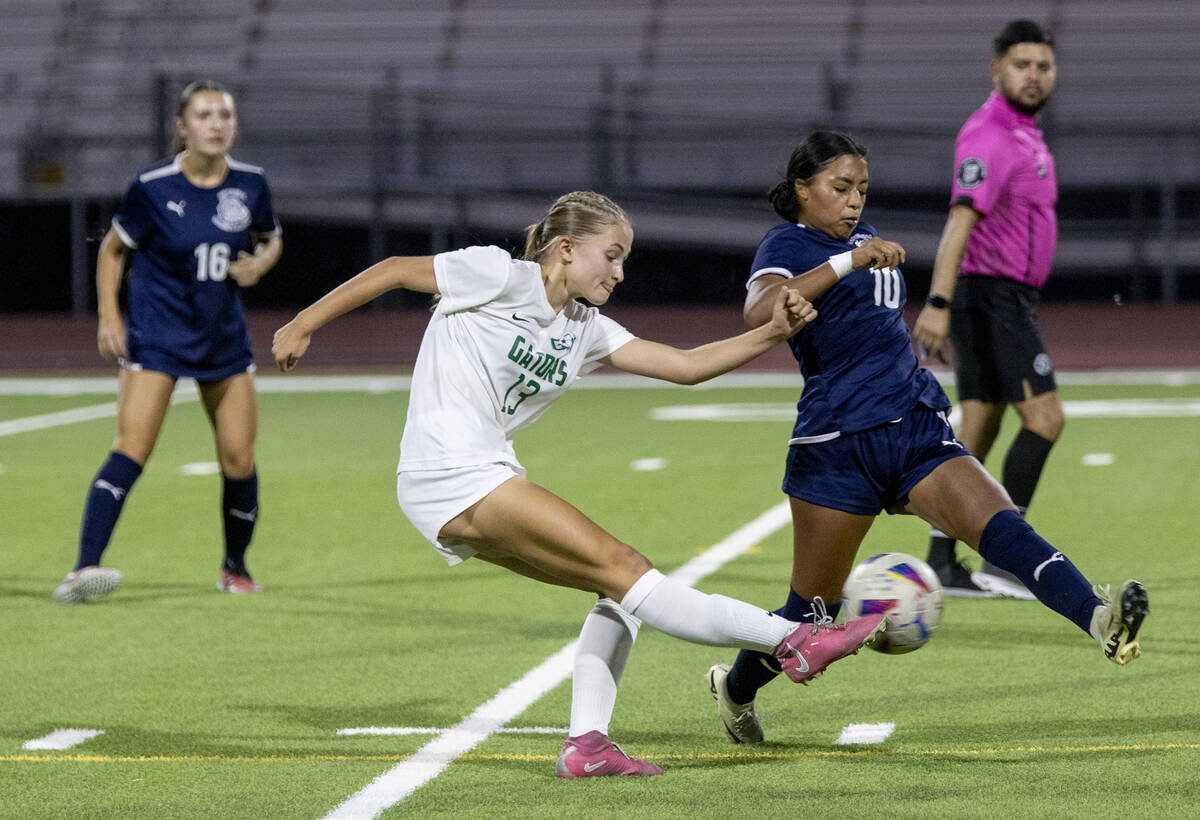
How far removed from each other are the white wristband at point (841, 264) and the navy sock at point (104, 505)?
3.78 meters

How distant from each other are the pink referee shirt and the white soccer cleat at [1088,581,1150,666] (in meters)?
2.88

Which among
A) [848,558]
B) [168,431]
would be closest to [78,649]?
[848,558]

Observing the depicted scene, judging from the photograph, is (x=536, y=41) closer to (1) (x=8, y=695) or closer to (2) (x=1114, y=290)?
(2) (x=1114, y=290)

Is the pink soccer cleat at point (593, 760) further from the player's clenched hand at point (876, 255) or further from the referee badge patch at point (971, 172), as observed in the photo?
the referee badge patch at point (971, 172)

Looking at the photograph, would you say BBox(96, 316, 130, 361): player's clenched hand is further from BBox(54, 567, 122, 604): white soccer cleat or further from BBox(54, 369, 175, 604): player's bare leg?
BBox(54, 567, 122, 604): white soccer cleat

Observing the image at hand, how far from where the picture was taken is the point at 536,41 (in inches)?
1111

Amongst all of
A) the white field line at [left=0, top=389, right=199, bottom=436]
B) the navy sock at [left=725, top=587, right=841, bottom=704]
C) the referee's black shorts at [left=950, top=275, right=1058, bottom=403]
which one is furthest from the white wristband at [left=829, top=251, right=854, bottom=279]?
the white field line at [left=0, top=389, right=199, bottom=436]

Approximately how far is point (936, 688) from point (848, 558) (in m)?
0.96

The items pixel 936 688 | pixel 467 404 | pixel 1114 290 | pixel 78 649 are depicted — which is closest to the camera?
pixel 467 404

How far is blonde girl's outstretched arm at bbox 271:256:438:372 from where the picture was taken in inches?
167

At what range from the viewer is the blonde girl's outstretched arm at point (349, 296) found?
423 centimetres

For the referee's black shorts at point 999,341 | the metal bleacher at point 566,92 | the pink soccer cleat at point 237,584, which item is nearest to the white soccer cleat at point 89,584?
the pink soccer cleat at point 237,584

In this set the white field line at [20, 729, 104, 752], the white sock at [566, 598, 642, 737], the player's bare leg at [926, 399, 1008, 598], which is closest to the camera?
the white sock at [566, 598, 642, 737]

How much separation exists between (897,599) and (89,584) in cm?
378
